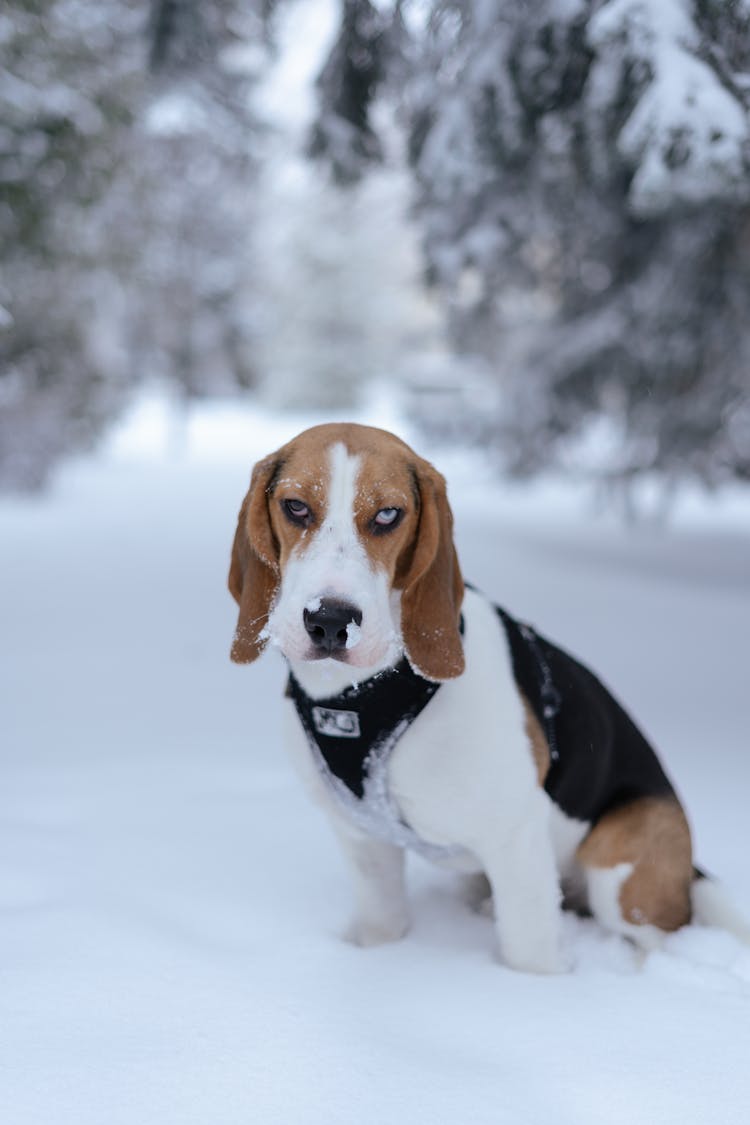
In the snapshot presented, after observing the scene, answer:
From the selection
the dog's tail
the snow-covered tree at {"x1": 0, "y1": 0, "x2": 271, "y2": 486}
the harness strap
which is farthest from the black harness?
the snow-covered tree at {"x1": 0, "y1": 0, "x2": 271, "y2": 486}

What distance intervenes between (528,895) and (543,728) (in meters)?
0.38

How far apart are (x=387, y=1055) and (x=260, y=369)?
33.6 m

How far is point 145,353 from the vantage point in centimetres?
2752

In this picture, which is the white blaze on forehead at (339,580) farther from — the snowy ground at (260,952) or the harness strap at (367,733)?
the snowy ground at (260,952)

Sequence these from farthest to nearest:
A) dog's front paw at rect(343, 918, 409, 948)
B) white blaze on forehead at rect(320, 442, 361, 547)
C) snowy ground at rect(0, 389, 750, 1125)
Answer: dog's front paw at rect(343, 918, 409, 948)
white blaze on forehead at rect(320, 442, 361, 547)
snowy ground at rect(0, 389, 750, 1125)

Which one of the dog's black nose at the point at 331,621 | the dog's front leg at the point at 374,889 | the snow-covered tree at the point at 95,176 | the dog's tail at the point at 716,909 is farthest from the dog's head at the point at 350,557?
the snow-covered tree at the point at 95,176

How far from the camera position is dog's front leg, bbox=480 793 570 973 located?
2164 millimetres

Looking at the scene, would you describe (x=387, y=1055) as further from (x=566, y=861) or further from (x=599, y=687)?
(x=599, y=687)

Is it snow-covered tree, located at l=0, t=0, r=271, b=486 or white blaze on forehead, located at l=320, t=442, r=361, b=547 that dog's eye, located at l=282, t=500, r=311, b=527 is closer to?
white blaze on forehead, located at l=320, t=442, r=361, b=547

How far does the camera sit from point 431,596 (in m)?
2.04

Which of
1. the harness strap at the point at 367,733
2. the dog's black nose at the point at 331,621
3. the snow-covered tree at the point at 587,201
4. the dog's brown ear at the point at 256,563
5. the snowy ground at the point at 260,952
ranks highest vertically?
the snow-covered tree at the point at 587,201

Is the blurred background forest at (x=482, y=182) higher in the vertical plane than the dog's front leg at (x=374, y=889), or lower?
higher

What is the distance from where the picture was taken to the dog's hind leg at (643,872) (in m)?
2.32

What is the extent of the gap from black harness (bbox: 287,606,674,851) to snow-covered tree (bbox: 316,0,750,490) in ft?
5.77
